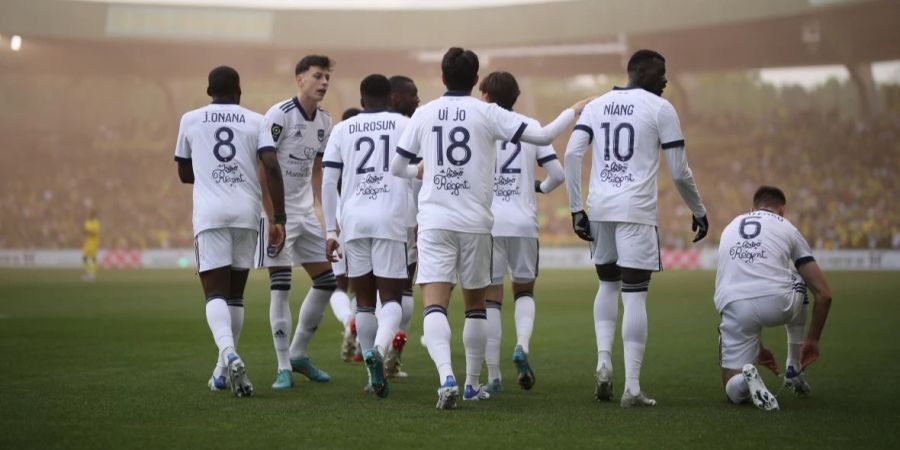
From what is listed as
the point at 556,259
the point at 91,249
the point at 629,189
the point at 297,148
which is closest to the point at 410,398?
the point at 629,189

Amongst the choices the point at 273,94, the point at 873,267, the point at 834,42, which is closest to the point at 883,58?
the point at 834,42

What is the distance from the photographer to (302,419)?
677cm

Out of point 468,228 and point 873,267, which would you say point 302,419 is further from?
point 873,267

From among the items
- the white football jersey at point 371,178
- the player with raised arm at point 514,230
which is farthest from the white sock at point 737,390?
the white football jersey at point 371,178

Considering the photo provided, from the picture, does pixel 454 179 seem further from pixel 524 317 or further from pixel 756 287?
pixel 756 287

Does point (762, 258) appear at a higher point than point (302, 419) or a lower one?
higher

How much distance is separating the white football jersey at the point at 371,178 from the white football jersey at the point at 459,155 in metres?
0.86

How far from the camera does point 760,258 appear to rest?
7.74 m

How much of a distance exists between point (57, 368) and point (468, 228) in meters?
4.39

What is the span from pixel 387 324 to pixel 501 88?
1.91 meters

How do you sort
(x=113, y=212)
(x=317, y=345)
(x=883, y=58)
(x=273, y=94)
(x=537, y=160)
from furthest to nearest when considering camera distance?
(x=273, y=94), (x=113, y=212), (x=883, y=58), (x=317, y=345), (x=537, y=160)

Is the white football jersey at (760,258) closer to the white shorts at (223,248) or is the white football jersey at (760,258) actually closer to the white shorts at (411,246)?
the white shorts at (411,246)

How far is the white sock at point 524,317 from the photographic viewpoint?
8.78 m

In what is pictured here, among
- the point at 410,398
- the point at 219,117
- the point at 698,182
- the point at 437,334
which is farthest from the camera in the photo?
the point at 698,182
